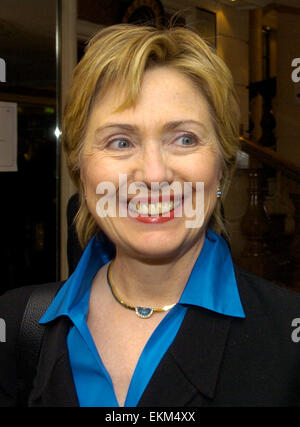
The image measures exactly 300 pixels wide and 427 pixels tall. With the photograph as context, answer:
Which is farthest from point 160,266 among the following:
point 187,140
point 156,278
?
point 187,140

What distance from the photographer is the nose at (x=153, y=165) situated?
2.48 ft

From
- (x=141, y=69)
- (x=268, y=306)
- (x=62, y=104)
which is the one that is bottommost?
(x=268, y=306)

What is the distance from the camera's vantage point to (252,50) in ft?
10.8

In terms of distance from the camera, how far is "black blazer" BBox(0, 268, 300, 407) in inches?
29.6

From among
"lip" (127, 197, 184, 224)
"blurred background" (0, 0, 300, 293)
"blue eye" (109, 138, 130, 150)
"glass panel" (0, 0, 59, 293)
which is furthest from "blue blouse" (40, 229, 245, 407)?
"glass panel" (0, 0, 59, 293)

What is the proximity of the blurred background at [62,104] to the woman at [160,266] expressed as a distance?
152 centimetres

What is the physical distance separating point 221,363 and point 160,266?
0.66ft

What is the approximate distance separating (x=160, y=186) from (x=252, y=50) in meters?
2.84

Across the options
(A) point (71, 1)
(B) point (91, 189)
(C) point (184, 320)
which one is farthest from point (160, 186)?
(A) point (71, 1)

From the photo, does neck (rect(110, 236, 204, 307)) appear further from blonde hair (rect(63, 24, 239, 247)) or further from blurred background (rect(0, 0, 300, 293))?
blurred background (rect(0, 0, 300, 293))

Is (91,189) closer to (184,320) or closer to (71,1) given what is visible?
(184,320)

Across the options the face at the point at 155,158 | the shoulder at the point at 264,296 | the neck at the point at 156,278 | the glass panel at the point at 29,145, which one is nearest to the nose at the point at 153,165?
the face at the point at 155,158

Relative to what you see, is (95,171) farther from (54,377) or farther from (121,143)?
(54,377)

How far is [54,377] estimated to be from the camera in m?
0.80
